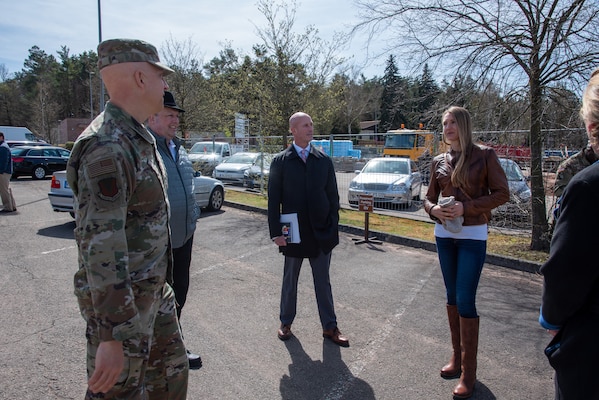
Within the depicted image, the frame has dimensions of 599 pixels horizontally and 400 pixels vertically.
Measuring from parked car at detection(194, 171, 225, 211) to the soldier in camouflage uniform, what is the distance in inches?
346

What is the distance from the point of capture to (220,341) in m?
3.81

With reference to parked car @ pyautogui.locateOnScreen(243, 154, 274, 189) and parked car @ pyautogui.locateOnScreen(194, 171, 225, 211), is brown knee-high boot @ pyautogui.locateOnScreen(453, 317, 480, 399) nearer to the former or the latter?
parked car @ pyautogui.locateOnScreen(194, 171, 225, 211)

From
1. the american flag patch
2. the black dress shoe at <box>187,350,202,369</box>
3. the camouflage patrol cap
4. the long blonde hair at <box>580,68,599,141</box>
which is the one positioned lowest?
the black dress shoe at <box>187,350,202,369</box>

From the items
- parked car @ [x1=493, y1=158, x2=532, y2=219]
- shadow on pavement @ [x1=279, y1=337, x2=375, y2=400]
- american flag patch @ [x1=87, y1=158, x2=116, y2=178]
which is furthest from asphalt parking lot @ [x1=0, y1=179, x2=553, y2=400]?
american flag patch @ [x1=87, y1=158, x2=116, y2=178]

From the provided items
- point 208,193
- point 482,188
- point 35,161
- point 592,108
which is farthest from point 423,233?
point 35,161

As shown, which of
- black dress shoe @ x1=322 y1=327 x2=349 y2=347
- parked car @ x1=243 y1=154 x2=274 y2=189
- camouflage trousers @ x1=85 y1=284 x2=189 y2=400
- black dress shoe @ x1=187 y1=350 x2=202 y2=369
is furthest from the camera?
parked car @ x1=243 y1=154 x2=274 y2=189

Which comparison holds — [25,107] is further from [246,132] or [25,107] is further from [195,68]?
[246,132]

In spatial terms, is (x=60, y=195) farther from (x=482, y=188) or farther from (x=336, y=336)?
(x=482, y=188)

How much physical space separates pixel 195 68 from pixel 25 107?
5082cm

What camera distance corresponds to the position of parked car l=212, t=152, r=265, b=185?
1662 centimetres

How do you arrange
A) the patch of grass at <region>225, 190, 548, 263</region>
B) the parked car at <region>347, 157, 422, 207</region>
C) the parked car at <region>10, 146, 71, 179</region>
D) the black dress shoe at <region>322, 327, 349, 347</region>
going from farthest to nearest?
1. the parked car at <region>10, 146, 71, 179</region>
2. the parked car at <region>347, 157, 422, 207</region>
3. the patch of grass at <region>225, 190, 548, 263</region>
4. the black dress shoe at <region>322, 327, 349, 347</region>

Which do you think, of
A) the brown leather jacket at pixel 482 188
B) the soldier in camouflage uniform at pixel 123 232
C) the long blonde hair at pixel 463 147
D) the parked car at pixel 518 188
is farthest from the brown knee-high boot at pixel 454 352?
the parked car at pixel 518 188

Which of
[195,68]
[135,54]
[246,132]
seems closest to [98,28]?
[195,68]

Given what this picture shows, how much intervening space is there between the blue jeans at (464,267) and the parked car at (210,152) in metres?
16.3
